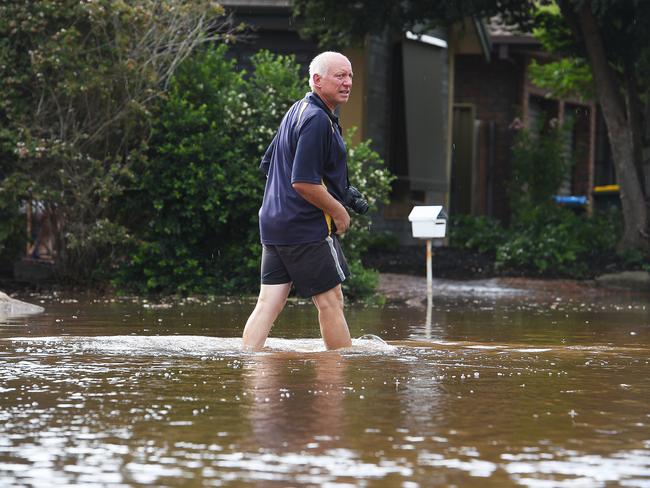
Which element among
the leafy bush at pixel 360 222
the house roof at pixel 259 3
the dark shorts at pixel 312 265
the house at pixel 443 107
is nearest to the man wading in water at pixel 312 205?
the dark shorts at pixel 312 265

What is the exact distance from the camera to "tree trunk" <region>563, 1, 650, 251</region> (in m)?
19.6

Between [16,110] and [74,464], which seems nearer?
[74,464]

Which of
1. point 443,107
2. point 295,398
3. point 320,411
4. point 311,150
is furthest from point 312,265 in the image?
point 443,107

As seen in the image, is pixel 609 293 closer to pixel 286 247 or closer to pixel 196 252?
pixel 196 252

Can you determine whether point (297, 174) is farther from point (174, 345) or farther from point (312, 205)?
point (174, 345)

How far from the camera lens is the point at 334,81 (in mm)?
7574

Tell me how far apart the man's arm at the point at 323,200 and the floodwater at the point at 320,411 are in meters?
0.77

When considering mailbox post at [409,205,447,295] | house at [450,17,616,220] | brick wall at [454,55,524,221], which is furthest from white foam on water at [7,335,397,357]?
brick wall at [454,55,524,221]

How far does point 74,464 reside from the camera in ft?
14.4

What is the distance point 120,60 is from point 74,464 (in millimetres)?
10213

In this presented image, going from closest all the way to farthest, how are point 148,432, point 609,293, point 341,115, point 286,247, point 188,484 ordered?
point 188,484
point 148,432
point 286,247
point 609,293
point 341,115

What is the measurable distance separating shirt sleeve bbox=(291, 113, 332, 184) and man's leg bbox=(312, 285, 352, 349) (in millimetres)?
704

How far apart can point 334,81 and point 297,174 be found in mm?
585

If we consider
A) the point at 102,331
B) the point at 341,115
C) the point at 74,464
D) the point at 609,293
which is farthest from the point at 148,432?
the point at 341,115
